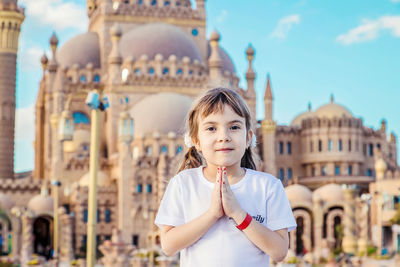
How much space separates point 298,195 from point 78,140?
1608 centimetres

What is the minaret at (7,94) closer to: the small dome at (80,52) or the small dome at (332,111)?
the small dome at (80,52)

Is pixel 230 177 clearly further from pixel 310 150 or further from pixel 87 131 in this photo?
pixel 310 150

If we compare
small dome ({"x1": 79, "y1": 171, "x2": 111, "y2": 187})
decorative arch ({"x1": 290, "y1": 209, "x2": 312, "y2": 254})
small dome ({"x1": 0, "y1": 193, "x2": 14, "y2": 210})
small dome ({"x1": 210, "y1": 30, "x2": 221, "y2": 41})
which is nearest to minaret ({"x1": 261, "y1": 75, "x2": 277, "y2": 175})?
decorative arch ({"x1": 290, "y1": 209, "x2": 312, "y2": 254})

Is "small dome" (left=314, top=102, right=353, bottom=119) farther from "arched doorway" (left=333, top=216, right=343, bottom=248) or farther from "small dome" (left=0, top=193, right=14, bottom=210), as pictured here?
"small dome" (left=0, top=193, right=14, bottom=210)

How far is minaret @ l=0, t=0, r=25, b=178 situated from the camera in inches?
2119

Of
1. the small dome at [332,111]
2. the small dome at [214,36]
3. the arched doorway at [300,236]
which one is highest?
the small dome at [214,36]

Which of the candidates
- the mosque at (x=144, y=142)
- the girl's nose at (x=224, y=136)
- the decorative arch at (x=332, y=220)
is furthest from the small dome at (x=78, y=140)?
the girl's nose at (x=224, y=136)

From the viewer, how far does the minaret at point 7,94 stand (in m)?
53.8

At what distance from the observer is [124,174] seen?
154 feet

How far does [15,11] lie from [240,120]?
54.0m

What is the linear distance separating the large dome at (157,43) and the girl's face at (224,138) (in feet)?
Result: 169

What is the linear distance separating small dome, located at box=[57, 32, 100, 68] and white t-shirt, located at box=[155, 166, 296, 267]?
54734 millimetres

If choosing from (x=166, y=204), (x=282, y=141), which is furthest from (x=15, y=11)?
(x=166, y=204)

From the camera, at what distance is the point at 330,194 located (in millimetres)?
52219
